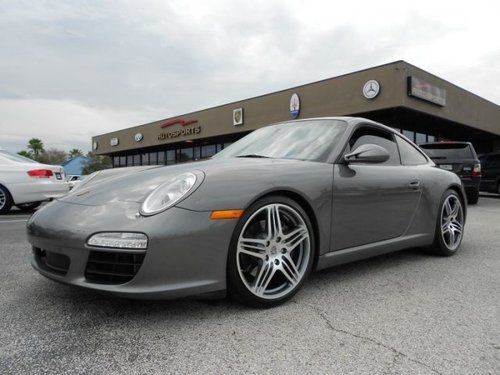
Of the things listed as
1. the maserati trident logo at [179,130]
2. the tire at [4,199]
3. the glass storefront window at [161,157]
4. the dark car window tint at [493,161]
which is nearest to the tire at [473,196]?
the dark car window tint at [493,161]

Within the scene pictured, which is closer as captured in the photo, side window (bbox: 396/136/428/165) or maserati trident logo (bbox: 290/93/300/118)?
side window (bbox: 396/136/428/165)

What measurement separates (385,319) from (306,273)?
0.55 meters

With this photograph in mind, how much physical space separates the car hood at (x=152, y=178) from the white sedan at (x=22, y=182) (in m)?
6.08

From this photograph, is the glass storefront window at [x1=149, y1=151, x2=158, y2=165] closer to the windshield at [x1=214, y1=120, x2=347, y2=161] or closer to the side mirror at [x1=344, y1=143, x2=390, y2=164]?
the windshield at [x1=214, y1=120, x2=347, y2=161]

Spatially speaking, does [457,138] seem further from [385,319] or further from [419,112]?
[385,319]

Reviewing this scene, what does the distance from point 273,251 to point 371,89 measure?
1377 cm

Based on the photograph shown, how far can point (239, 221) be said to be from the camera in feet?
7.34

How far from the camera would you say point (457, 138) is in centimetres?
2481

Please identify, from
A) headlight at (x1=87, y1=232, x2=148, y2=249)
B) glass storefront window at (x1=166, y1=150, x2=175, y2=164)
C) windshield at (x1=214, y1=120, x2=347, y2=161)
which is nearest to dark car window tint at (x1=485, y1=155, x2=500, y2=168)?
windshield at (x1=214, y1=120, x2=347, y2=161)

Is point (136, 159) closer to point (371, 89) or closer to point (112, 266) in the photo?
point (371, 89)

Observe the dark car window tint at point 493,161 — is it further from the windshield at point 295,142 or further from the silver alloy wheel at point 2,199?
the silver alloy wheel at point 2,199

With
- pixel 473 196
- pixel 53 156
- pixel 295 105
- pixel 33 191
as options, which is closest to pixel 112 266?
pixel 33 191

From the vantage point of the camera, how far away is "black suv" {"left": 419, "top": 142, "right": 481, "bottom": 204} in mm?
9664

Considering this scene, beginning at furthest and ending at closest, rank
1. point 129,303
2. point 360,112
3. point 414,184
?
point 360,112, point 414,184, point 129,303
